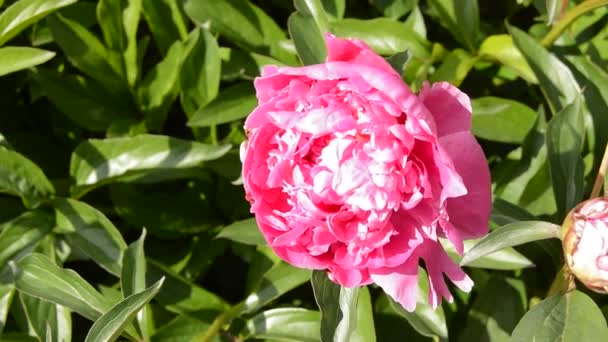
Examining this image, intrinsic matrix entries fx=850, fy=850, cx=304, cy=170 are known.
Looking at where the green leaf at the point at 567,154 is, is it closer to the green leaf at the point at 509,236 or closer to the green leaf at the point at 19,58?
the green leaf at the point at 509,236

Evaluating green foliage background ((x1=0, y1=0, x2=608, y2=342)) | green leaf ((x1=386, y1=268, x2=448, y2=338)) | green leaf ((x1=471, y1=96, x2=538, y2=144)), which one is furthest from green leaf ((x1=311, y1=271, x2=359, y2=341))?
green leaf ((x1=471, y1=96, x2=538, y2=144))

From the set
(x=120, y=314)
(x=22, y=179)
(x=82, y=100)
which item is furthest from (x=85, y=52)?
(x=120, y=314)

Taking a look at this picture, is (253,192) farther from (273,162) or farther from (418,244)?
(418,244)

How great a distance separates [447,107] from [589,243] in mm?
205

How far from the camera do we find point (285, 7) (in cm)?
138

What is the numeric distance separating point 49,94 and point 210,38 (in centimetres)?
25

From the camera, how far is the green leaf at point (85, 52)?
119cm

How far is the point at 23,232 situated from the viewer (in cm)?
111

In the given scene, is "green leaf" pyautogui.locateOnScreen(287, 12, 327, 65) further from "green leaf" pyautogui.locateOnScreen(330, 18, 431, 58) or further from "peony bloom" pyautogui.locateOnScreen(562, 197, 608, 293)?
"peony bloom" pyautogui.locateOnScreen(562, 197, 608, 293)

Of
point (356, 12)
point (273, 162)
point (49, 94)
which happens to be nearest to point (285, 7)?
point (356, 12)

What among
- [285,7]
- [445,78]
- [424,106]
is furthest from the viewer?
[285,7]

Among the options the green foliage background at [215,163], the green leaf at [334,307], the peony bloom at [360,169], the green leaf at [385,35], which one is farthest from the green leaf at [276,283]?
the green leaf at [385,35]

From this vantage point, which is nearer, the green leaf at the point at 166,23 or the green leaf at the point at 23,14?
the green leaf at the point at 23,14

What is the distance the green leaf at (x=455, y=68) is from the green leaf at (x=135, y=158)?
315mm
